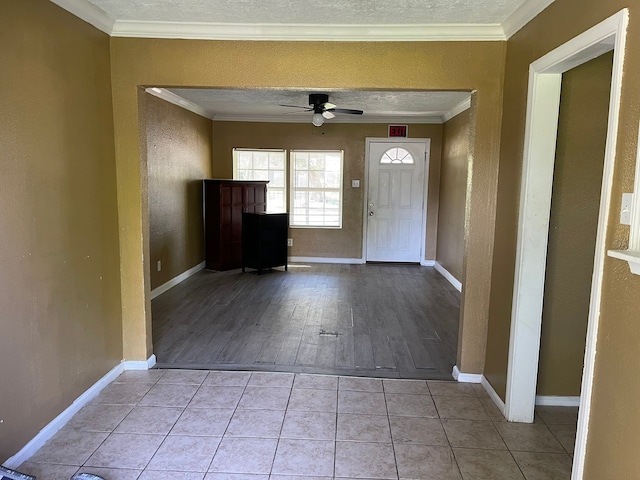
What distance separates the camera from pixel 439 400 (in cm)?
263

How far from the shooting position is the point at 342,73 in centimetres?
268

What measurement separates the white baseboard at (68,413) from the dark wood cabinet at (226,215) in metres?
3.16

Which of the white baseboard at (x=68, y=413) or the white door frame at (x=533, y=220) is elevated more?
the white door frame at (x=533, y=220)

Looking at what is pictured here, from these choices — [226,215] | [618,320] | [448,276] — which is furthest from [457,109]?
[618,320]

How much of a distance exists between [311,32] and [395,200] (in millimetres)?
4399

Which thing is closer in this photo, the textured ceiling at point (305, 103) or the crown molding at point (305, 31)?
the crown molding at point (305, 31)

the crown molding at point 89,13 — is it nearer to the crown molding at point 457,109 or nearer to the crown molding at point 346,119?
the crown molding at point 457,109

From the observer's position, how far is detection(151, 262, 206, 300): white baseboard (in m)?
4.80

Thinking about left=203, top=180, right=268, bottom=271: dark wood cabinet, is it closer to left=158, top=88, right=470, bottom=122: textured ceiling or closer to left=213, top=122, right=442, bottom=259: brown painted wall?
left=213, top=122, right=442, bottom=259: brown painted wall

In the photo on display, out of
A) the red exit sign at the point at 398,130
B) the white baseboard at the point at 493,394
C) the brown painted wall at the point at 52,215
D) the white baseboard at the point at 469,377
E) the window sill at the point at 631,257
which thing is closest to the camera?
the window sill at the point at 631,257

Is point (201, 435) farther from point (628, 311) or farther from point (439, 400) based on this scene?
point (628, 311)

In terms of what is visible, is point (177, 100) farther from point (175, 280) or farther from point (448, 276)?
point (448, 276)

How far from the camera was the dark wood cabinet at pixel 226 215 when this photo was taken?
237 inches

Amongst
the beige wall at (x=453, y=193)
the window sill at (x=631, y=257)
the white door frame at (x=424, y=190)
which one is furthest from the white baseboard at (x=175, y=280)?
the window sill at (x=631, y=257)
